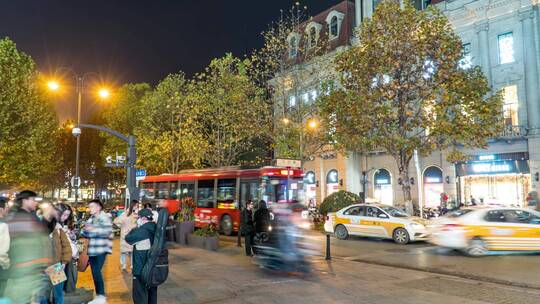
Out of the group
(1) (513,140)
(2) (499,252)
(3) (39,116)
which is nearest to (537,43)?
(1) (513,140)

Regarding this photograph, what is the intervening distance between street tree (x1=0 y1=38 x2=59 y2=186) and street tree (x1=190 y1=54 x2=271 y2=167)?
10963mm

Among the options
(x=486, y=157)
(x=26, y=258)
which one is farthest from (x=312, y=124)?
(x=26, y=258)

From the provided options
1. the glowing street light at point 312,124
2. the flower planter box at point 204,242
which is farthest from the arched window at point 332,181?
the flower planter box at point 204,242

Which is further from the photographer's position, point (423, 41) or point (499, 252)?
point (423, 41)

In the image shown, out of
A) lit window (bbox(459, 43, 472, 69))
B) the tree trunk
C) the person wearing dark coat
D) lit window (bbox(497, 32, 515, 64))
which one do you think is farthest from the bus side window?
lit window (bbox(497, 32, 515, 64))

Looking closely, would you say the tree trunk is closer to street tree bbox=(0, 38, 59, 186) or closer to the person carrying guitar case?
the person carrying guitar case

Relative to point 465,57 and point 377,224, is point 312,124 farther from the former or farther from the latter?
point 465,57

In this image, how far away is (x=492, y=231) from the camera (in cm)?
1281

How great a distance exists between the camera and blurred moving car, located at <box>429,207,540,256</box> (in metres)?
Result: 12.7

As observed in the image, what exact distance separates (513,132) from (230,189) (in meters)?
16.6

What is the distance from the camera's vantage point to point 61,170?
54.6 metres

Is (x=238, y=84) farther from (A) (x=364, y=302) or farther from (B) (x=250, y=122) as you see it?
(A) (x=364, y=302)

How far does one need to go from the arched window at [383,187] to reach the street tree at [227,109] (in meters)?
10.2

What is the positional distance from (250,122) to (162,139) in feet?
32.1
